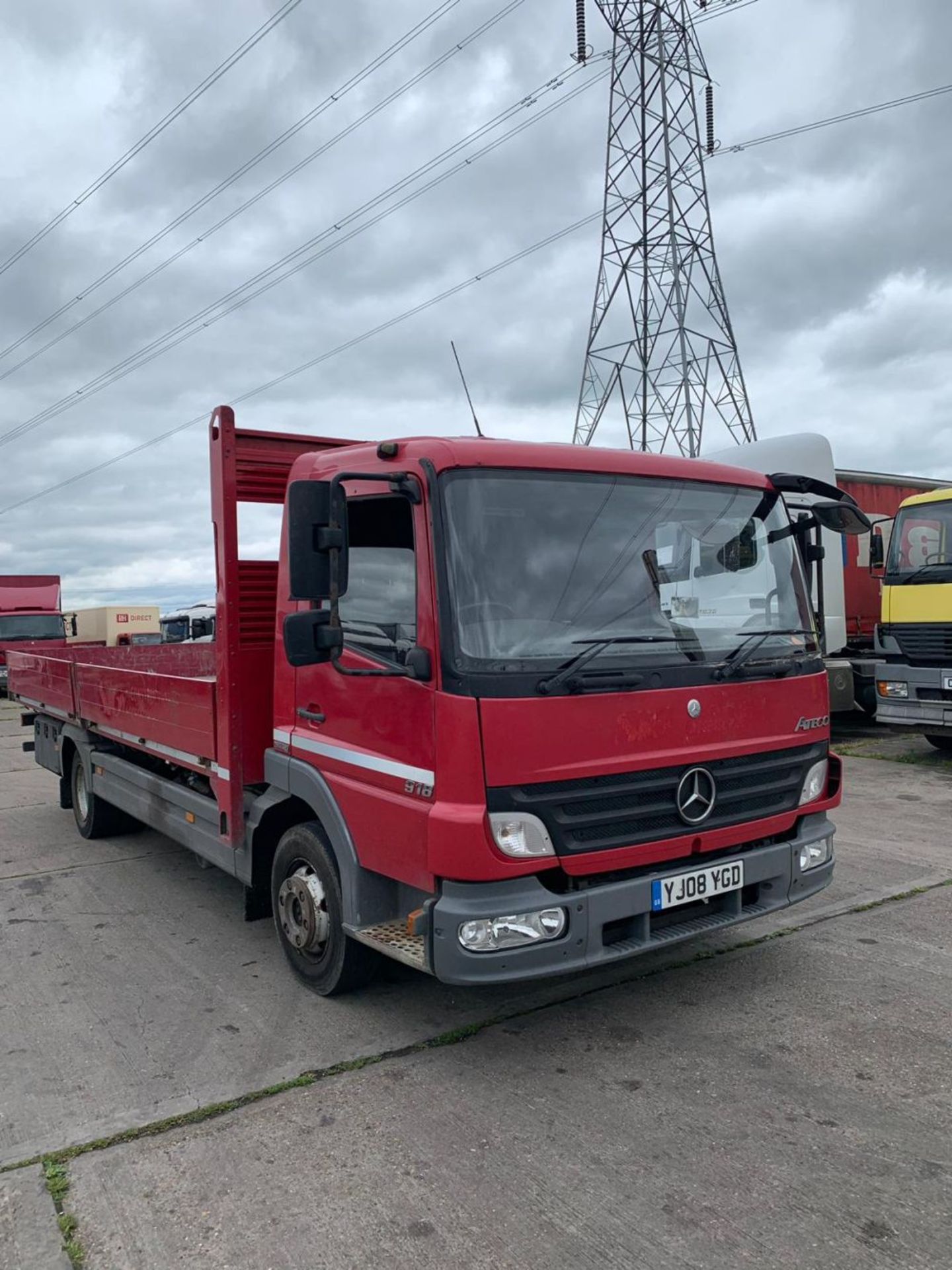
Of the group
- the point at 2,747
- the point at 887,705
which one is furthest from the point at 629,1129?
the point at 2,747

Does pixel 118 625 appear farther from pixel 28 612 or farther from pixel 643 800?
pixel 643 800

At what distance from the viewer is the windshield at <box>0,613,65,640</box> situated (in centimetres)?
2650

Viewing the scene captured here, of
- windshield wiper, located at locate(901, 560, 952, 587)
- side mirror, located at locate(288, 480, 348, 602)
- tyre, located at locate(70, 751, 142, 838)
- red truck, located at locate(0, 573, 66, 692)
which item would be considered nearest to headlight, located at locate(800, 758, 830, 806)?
side mirror, located at locate(288, 480, 348, 602)

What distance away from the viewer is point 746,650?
3.99 metres

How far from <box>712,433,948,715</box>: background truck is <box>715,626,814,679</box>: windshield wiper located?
5.94m

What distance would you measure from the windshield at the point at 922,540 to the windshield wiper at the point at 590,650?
6.78 metres

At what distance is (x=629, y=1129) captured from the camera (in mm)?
3180

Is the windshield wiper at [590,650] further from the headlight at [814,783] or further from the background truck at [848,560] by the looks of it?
the background truck at [848,560]

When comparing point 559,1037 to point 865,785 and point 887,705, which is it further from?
point 887,705

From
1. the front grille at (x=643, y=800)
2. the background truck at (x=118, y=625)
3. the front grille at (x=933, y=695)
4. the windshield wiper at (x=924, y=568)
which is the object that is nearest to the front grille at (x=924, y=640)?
the front grille at (x=933, y=695)

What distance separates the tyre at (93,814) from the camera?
7.73m

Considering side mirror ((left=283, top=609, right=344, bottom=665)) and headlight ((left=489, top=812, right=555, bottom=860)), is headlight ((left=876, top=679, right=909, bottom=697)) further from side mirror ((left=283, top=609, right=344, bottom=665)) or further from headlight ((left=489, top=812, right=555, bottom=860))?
side mirror ((left=283, top=609, right=344, bottom=665))

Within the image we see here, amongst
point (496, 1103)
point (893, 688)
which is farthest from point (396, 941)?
point (893, 688)

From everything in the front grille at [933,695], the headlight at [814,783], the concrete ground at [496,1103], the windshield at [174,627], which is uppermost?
the windshield at [174,627]
